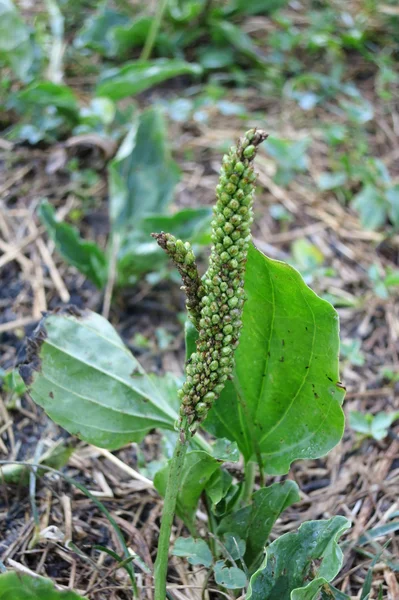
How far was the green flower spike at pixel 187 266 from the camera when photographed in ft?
3.95

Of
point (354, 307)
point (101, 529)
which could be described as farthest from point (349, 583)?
point (354, 307)

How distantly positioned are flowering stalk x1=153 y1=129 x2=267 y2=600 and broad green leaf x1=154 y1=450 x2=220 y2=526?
0.26 ft

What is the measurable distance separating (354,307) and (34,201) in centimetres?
153

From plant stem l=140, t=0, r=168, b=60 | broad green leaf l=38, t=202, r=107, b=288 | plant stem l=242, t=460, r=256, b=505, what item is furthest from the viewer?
plant stem l=140, t=0, r=168, b=60

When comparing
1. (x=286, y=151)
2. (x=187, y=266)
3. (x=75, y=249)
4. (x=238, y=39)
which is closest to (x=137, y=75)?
(x=286, y=151)

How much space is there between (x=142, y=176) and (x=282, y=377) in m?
1.46

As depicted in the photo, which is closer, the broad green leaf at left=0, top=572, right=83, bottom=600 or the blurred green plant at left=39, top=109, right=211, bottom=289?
the broad green leaf at left=0, top=572, right=83, bottom=600

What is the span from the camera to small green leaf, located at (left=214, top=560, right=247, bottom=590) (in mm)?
1433

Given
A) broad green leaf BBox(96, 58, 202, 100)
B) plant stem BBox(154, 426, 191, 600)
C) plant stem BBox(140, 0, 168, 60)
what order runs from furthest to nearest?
plant stem BBox(140, 0, 168, 60) → broad green leaf BBox(96, 58, 202, 100) → plant stem BBox(154, 426, 191, 600)

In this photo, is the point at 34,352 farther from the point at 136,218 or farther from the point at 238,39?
the point at 238,39

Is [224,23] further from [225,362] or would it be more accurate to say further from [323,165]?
[225,362]

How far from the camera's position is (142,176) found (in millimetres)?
2770

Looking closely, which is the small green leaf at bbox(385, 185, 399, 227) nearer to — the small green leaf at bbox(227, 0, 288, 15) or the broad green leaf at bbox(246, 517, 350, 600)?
the small green leaf at bbox(227, 0, 288, 15)

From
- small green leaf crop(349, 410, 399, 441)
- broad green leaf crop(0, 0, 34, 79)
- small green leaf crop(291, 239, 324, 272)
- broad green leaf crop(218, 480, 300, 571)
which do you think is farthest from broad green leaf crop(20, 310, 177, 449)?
broad green leaf crop(0, 0, 34, 79)
